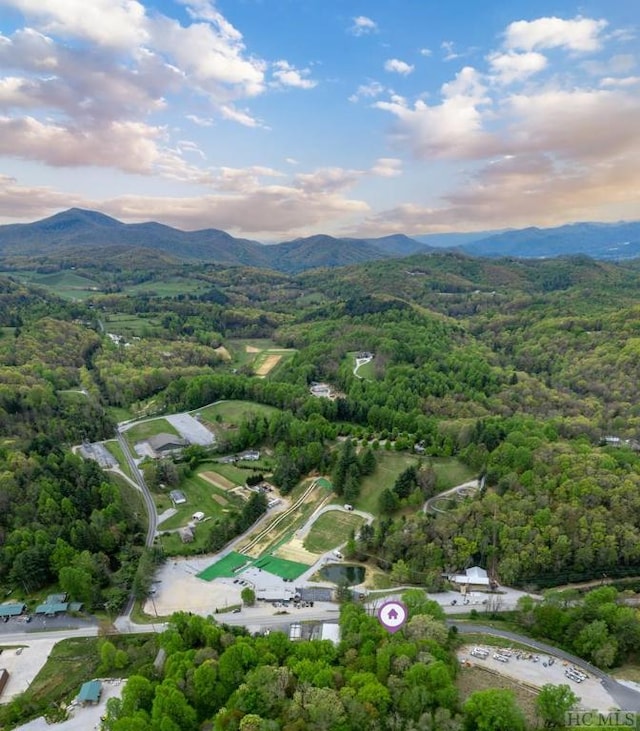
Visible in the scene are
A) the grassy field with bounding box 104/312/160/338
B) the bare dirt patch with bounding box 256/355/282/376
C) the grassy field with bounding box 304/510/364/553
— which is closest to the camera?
the grassy field with bounding box 304/510/364/553

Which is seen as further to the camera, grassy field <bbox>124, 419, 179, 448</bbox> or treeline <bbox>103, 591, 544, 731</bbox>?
grassy field <bbox>124, 419, 179, 448</bbox>

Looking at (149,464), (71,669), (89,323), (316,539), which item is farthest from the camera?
(89,323)

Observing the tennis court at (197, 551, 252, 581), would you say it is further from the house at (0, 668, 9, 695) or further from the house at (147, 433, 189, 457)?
the house at (147, 433, 189, 457)

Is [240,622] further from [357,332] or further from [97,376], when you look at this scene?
[357,332]

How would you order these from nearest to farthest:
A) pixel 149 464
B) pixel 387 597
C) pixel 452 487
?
pixel 387 597
pixel 452 487
pixel 149 464

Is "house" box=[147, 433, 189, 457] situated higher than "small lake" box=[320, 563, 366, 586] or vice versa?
"house" box=[147, 433, 189, 457]

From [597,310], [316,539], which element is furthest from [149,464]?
[597,310]

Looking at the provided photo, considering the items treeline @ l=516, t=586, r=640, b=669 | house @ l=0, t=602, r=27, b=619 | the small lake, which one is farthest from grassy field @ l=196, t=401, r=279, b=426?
treeline @ l=516, t=586, r=640, b=669
